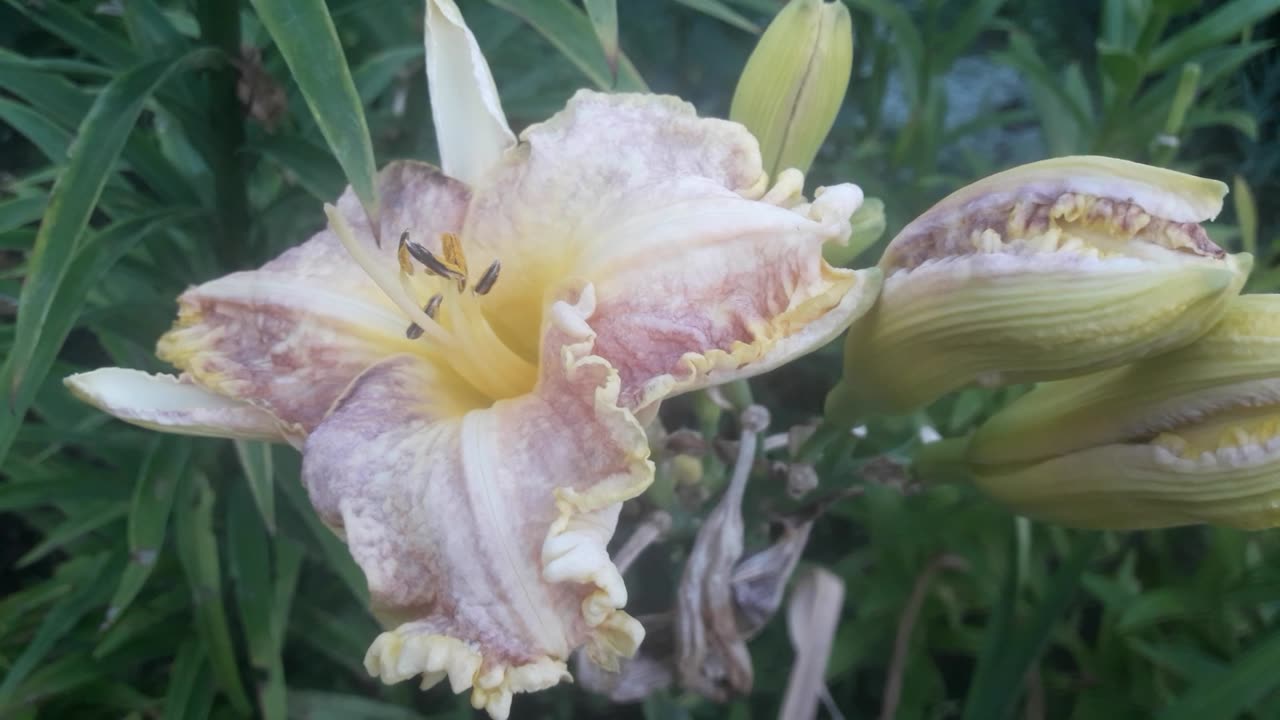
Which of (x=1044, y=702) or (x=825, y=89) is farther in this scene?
(x=1044, y=702)

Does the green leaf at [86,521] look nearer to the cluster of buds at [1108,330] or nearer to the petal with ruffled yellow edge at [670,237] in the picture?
the petal with ruffled yellow edge at [670,237]

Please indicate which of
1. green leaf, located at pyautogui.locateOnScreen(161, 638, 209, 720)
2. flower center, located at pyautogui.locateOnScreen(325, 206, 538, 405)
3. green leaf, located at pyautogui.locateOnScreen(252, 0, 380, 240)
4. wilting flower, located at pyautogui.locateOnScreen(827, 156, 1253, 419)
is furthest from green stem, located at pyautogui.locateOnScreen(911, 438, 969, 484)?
green leaf, located at pyautogui.locateOnScreen(161, 638, 209, 720)

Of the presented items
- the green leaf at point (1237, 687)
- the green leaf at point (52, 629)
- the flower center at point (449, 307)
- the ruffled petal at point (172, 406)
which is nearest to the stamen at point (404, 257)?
the flower center at point (449, 307)

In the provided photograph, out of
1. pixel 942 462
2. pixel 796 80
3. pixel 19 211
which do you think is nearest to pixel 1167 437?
pixel 942 462

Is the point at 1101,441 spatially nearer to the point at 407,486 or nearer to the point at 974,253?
the point at 974,253

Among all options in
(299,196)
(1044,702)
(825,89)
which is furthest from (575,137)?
(1044,702)

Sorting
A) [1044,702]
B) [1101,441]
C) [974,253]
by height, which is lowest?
[1044,702]

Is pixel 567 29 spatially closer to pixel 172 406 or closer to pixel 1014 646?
pixel 172 406
